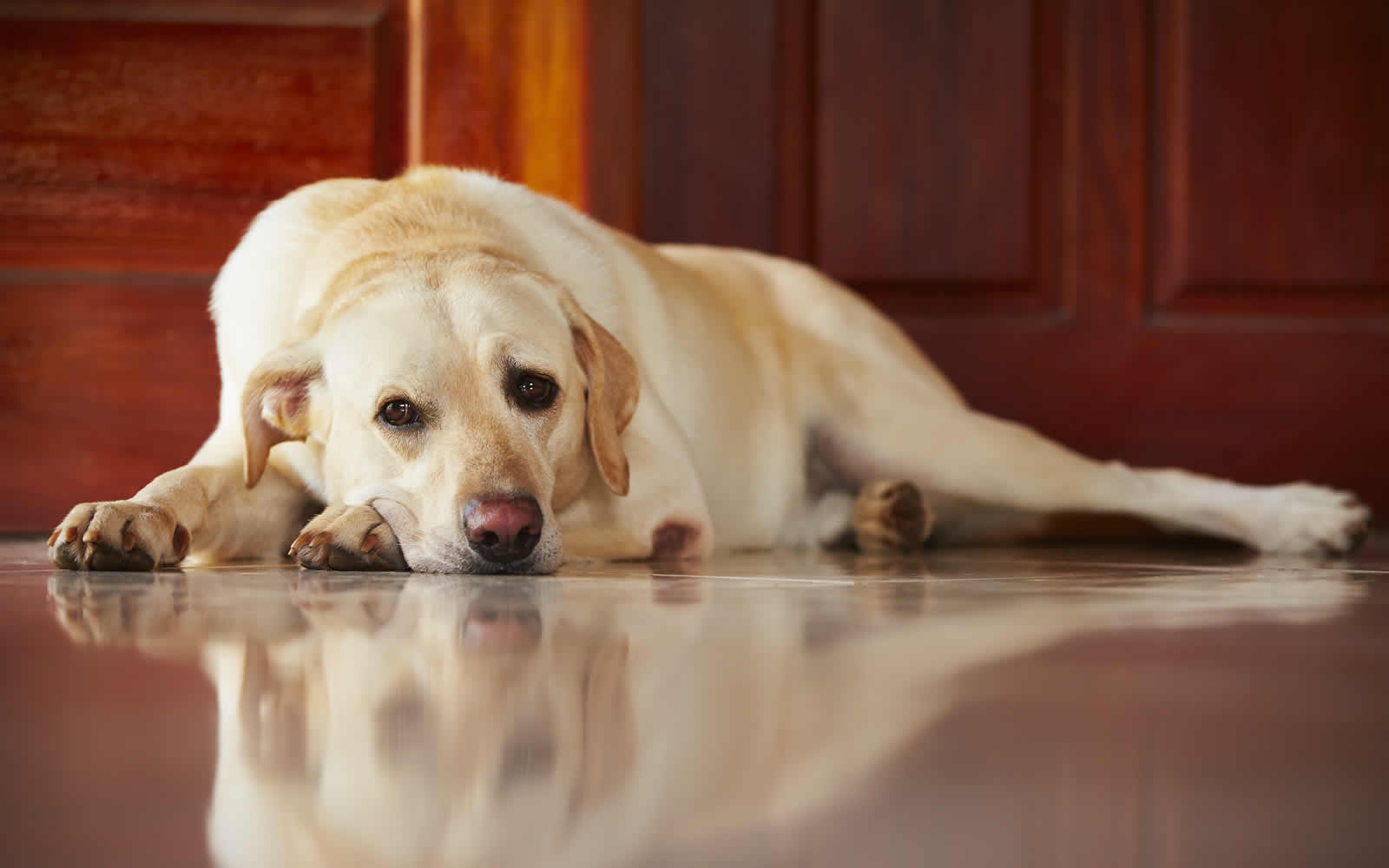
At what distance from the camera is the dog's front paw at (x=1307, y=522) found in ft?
9.43

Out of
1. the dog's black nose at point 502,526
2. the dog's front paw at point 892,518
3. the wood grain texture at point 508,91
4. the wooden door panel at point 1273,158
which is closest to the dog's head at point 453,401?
the dog's black nose at point 502,526

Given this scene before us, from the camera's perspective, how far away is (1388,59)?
13.0ft

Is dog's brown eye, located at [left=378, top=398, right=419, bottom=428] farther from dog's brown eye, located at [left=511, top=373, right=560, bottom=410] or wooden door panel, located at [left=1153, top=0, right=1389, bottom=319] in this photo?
wooden door panel, located at [left=1153, top=0, right=1389, bottom=319]

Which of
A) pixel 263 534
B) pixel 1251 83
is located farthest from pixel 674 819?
pixel 1251 83

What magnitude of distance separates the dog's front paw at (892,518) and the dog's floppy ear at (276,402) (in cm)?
127

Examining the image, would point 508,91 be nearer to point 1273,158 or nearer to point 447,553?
point 447,553

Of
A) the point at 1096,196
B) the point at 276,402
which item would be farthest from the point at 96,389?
the point at 1096,196

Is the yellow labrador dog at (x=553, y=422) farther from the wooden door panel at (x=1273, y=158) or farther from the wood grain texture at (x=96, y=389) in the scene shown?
the wooden door panel at (x=1273, y=158)

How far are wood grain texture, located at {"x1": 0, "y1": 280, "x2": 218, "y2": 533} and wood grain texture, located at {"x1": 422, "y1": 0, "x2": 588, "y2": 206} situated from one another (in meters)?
0.80

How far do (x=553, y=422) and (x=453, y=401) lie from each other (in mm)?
204

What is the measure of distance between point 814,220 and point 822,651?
114 inches

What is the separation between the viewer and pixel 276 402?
2275 mm

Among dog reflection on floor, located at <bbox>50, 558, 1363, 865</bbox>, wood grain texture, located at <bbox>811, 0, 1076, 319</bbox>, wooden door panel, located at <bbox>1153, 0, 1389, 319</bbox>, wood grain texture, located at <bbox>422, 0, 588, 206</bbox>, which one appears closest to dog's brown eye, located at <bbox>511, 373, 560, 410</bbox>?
dog reflection on floor, located at <bbox>50, 558, 1363, 865</bbox>

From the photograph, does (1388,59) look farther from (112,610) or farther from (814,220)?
(112,610)
